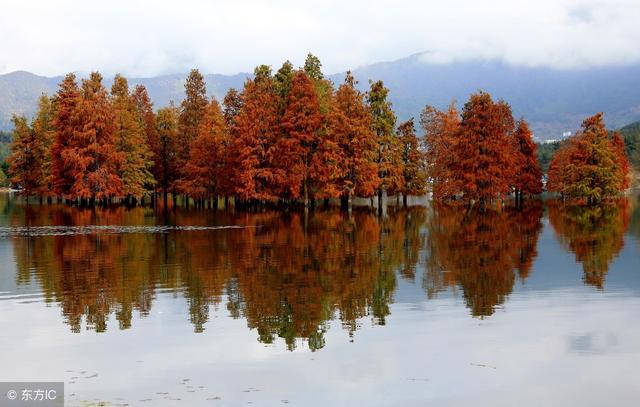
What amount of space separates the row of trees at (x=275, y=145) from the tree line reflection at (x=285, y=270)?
2963 cm

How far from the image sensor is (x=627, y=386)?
14.2 metres

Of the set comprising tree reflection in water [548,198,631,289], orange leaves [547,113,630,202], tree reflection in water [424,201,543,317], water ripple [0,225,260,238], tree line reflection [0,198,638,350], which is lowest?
tree reflection in water [548,198,631,289]

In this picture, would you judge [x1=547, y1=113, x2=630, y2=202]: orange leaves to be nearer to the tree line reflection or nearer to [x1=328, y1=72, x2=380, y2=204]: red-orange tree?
[x1=328, y1=72, x2=380, y2=204]: red-orange tree

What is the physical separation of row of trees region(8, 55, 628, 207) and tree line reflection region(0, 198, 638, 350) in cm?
2963

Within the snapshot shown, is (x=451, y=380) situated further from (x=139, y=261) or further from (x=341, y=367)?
(x=139, y=261)

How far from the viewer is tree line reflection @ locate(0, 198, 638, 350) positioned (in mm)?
21625

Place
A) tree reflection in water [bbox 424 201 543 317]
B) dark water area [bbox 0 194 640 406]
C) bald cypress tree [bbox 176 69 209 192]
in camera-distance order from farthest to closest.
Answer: bald cypress tree [bbox 176 69 209 192] < tree reflection in water [bbox 424 201 543 317] < dark water area [bbox 0 194 640 406]

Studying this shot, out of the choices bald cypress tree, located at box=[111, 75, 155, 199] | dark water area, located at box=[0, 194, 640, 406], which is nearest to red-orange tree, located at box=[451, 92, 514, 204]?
dark water area, located at box=[0, 194, 640, 406]

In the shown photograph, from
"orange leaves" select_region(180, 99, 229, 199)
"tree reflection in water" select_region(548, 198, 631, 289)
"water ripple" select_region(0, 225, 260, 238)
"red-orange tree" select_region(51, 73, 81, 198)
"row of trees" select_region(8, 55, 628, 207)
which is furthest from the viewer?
"orange leaves" select_region(180, 99, 229, 199)

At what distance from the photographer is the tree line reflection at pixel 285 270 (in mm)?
21625

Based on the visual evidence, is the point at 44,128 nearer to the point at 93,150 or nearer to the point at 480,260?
the point at 93,150

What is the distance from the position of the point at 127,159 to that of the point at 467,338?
317ft

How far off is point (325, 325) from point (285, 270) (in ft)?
36.5

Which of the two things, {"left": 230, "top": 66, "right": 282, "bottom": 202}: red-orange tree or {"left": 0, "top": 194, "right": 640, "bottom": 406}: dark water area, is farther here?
{"left": 230, "top": 66, "right": 282, "bottom": 202}: red-orange tree
